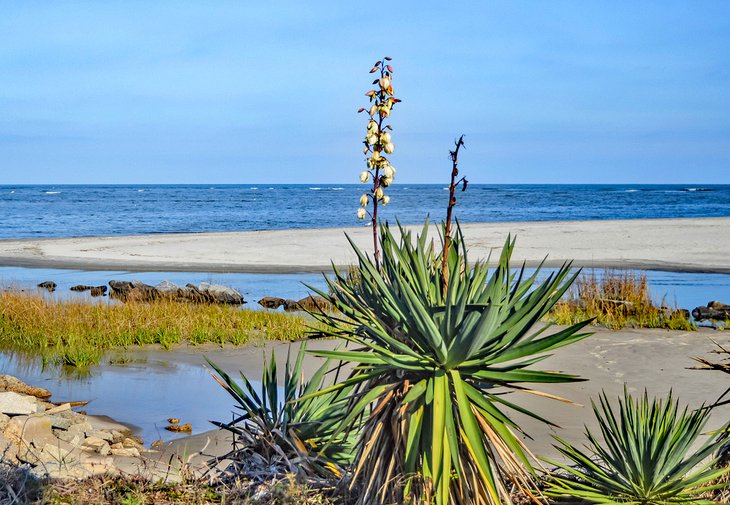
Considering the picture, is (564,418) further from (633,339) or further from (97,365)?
(97,365)

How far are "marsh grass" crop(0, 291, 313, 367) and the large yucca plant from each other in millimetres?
7247

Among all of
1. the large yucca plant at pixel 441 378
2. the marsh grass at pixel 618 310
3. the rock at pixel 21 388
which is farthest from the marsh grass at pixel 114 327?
the large yucca plant at pixel 441 378

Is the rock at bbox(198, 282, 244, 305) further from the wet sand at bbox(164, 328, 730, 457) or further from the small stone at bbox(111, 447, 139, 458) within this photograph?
the small stone at bbox(111, 447, 139, 458)

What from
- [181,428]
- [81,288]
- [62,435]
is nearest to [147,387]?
[181,428]

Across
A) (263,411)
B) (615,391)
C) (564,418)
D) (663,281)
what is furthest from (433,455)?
(663,281)

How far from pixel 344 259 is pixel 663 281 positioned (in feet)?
27.8

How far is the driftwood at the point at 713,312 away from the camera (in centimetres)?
1352

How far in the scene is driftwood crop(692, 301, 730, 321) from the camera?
13.5 metres

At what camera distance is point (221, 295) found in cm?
1586

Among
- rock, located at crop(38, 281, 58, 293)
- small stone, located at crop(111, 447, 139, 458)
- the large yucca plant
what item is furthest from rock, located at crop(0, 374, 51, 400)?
rock, located at crop(38, 281, 58, 293)

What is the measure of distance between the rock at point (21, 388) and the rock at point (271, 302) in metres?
6.98

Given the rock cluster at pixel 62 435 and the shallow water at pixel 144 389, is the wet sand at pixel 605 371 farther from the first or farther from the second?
the rock cluster at pixel 62 435

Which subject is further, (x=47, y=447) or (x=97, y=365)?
(x=97, y=365)

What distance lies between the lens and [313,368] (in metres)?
10.2
